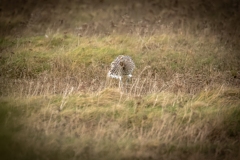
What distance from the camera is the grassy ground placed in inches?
208

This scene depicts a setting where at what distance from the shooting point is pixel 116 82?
8.09 metres

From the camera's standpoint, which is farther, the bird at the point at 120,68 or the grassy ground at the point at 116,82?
the bird at the point at 120,68

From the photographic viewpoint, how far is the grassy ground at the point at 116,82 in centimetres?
529

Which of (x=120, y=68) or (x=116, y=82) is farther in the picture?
(x=116, y=82)

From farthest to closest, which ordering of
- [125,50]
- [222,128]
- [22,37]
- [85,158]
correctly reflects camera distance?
[22,37]
[125,50]
[222,128]
[85,158]

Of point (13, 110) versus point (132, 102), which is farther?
point (132, 102)

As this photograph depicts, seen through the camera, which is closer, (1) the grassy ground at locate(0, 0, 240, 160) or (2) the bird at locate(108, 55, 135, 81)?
(1) the grassy ground at locate(0, 0, 240, 160)

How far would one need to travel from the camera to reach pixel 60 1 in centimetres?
1580

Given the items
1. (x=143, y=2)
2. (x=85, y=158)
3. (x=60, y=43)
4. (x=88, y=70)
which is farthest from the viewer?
(x=143, y=2)

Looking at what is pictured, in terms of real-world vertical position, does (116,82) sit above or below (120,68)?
below

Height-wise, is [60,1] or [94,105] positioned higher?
[60,1]

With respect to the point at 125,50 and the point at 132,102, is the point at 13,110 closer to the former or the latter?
the point at 132,102

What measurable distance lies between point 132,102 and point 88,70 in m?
2.84

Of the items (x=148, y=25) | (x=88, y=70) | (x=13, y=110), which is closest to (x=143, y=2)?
(x=148, y=25)
